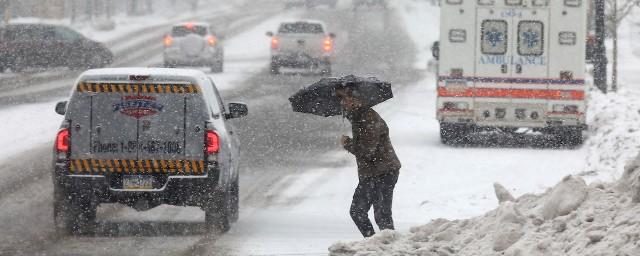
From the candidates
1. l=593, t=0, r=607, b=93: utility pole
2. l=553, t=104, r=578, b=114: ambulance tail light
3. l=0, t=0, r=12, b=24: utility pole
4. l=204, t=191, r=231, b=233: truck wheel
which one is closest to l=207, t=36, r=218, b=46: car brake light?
l=593, t=0, r=607, b=93: utility pole

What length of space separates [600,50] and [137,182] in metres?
17.0

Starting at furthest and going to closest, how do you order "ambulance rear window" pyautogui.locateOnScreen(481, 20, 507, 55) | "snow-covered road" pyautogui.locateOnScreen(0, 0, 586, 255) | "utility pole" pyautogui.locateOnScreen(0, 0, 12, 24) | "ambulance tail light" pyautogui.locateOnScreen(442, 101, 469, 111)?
"utility pole" pyautogui.locateOnScreen(0, 0, 12, 24) < "ambulance tail light" pyautogui.locateOnScreen(442, 101, 469, 111) < "ambulance rear window" pyautogui.locateOnScreen(481, 20, 507, 55) < "snow-covered road" pyautogui.locateOnScreen(0, 0, 586, 255)

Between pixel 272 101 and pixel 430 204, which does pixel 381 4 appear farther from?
pixel 430 204

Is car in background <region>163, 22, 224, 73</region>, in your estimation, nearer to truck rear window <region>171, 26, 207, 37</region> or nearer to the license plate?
truck rear window <region>171, 26, 207, 37</region>

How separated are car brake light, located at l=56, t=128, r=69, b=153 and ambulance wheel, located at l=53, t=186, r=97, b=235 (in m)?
Answer: 0.39

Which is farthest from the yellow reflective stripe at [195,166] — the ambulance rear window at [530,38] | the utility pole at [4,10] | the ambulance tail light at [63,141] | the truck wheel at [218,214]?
the utility pole at [4,10]

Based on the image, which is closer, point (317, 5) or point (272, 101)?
point (272, 101)

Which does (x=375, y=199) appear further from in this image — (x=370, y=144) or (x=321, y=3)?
(x=321, y=3)

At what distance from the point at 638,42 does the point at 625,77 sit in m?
15.4

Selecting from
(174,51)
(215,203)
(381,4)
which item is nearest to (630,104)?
(215,203)

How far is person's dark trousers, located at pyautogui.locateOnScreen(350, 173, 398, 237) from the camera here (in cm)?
1104

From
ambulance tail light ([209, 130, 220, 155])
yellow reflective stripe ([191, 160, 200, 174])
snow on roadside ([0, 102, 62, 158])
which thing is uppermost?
ambulance tail light ([209, 130, 220, 155])

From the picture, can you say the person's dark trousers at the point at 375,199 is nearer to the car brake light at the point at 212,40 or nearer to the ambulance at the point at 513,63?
the ambulance at the point at 513,63

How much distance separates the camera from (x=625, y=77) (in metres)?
45.6
